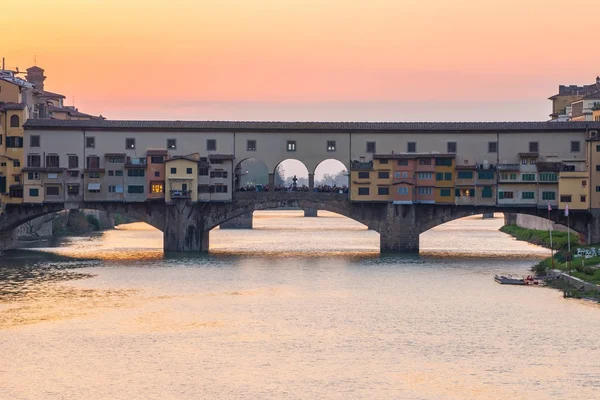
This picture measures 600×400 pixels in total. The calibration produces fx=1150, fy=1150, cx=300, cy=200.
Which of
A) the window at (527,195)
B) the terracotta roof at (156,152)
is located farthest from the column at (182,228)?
the window at (527,195)

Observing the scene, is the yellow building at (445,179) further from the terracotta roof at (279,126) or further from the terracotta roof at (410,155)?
the terracotta roof at (279,126)

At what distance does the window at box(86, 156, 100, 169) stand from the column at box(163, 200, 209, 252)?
6.19m

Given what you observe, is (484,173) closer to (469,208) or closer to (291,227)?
(469,208)

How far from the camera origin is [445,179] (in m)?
83.0

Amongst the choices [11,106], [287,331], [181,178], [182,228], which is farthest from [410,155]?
[287,331]

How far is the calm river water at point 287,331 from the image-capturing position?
3738 centimetres

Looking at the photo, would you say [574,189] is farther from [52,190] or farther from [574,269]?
[52,190]

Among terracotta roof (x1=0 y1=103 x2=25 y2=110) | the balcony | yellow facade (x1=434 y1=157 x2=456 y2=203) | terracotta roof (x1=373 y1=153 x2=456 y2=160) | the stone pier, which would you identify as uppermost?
terracotta roof (x1=0 y1=103 x2=25 y2=110)

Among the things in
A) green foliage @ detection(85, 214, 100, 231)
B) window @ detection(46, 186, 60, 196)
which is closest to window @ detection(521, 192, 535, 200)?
window @ detection(46, 186, 60, 196)

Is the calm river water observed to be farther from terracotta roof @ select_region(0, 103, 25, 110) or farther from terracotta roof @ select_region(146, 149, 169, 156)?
terracotta roof @ select_region(0, 103, 25, 110)

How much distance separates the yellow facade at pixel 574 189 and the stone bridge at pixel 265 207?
2.01 meters

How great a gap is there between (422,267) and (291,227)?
214 feet

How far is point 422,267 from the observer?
237ft

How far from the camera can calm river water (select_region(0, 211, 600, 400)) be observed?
3738 cm
